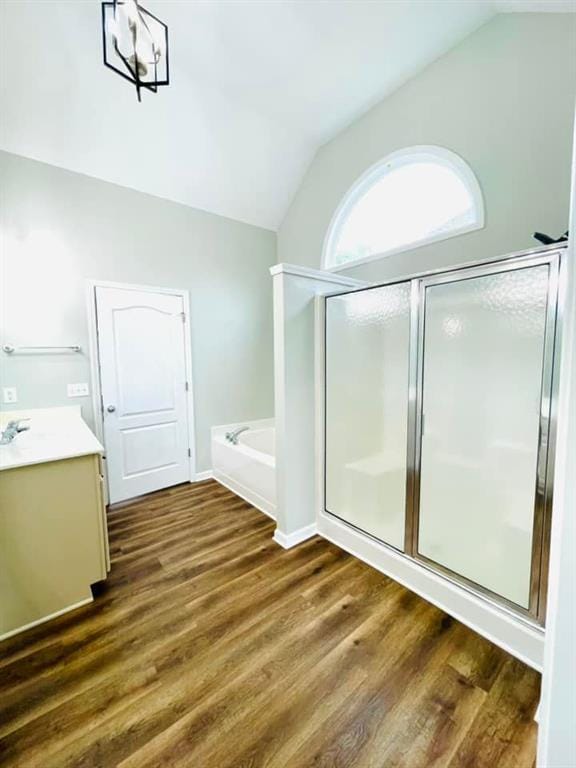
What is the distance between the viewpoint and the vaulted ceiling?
1.94 m

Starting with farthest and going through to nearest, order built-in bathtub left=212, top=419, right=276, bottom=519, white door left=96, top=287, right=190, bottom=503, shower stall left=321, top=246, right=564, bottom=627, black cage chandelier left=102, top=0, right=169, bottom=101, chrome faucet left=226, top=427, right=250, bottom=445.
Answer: chrome faucet left=226, top=427, right=250, bottom=445
white door left=96, top=287, right=190, bottom=503
built-in bathtub left=212, top=419, right=276, bottom=519
shower stall left=321, top=246, right=564, bottom=627
black cage chandelier left=102, top=0, right=169, bottom=101

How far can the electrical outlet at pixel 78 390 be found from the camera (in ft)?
8.87

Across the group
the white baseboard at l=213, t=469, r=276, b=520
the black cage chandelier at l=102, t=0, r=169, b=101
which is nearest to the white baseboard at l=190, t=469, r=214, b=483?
the white baseboard at l=213, t=469, r=276, b=520

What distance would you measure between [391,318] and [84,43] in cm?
270

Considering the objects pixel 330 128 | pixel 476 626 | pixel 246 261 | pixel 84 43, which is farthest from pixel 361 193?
pixel 476 626

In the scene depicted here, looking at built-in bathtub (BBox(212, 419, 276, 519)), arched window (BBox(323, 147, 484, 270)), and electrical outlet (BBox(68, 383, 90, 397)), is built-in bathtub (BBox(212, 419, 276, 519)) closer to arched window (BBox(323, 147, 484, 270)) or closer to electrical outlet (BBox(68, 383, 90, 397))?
electrical outlet (BBox(68, 383, 90, 397))

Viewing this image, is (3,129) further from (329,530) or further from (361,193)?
(329,530)

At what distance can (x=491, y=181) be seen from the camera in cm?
208

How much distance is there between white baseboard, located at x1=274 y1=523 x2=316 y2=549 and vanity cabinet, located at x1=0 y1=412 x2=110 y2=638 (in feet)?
3.62

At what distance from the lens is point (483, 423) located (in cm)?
155

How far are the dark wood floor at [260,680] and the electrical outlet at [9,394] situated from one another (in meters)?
1.55

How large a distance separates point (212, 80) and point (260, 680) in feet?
12.3

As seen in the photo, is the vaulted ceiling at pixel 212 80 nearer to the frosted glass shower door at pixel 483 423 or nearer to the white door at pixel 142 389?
A: the white door at pixel 142 389

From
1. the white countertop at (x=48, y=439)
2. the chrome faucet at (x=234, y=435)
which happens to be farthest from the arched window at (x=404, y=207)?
the white countertop at (x=48, y=439)
